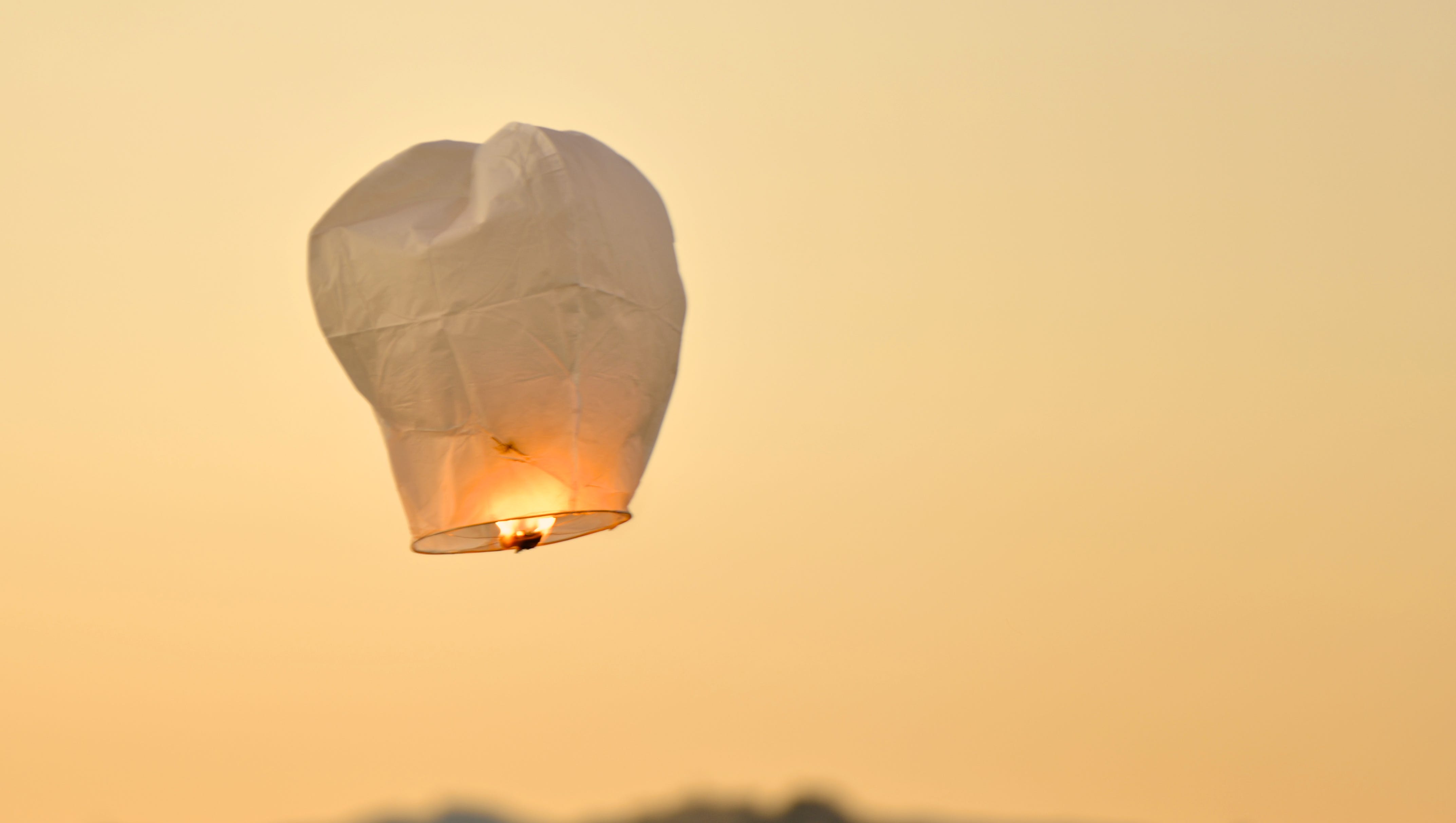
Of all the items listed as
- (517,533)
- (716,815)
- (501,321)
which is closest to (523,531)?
(517,533)

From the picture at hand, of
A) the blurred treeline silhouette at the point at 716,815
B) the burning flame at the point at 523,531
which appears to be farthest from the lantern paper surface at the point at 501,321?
the blurred treeline silhouette at the point at 716,815

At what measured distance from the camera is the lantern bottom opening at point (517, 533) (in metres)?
1.53

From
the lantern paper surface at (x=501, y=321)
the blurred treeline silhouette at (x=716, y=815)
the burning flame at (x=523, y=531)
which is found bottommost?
the blurred treeline silhouette at (x=716, y=815)

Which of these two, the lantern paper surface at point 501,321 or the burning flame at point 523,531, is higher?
the lantern paper surface at point 501,321

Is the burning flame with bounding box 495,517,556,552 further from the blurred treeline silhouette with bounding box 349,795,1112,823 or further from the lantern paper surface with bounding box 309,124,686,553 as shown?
the blurred treeline silhouette with bounding box 349,795,1112,823

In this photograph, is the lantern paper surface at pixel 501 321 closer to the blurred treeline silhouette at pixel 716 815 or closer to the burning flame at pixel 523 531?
the burning flame at pixel 523 531

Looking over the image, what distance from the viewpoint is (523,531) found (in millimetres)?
1549

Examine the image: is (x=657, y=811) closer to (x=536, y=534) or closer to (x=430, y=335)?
(x=536, y=534)

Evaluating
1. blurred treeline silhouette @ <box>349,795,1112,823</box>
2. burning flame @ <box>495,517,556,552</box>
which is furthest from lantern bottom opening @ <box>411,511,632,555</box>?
blurred treeline silhouette @ <box>349,795,1112,823</box>

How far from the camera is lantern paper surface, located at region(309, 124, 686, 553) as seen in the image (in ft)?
4.75

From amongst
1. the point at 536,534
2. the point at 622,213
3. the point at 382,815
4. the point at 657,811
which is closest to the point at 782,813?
the point at 657,811

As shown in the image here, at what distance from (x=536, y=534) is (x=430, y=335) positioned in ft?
0.96

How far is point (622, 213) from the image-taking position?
1552 millimetres

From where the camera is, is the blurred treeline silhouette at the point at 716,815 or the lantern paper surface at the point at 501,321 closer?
the lantern paper surface at the point at 501,321
